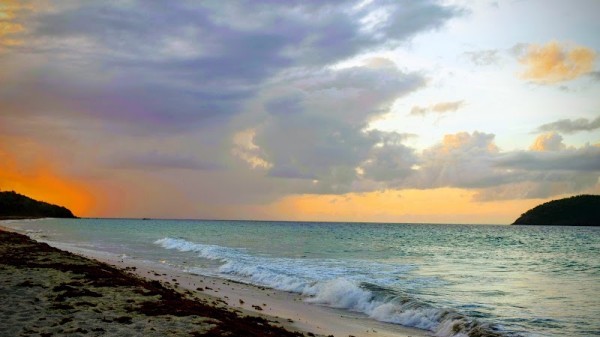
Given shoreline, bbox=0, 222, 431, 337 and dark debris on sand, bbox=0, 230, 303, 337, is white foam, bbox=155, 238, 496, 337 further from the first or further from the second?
dark debris on sand, bbox=0, 230, 303, 337

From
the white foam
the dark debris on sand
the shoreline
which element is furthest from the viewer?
the white foam

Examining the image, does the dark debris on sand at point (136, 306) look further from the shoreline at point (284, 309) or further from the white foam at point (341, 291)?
the white foam at point (341, 291)

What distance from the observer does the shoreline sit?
59.1ft

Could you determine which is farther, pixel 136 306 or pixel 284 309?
pixel 284 309

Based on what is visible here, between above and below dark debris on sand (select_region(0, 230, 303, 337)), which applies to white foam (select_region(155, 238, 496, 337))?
below

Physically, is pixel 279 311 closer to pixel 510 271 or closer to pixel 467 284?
pixel 467 284

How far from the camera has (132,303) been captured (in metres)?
16.8

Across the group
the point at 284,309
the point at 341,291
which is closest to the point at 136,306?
the point at 284,309

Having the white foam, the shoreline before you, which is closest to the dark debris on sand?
the shoreline

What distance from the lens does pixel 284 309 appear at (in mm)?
21969

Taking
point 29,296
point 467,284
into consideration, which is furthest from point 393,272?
point 29,296

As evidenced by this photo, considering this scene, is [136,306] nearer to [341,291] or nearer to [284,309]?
[284,309]

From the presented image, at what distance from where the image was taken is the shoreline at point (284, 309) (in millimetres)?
18025

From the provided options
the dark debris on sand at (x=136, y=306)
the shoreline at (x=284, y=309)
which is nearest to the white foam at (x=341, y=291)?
the shoreline at (x=284, y=309)
